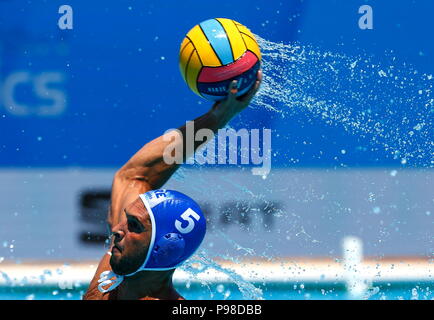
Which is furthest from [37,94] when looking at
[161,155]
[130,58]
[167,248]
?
[167,248]

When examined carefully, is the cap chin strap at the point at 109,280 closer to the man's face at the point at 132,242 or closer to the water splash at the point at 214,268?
the man's face at the point at 132,242

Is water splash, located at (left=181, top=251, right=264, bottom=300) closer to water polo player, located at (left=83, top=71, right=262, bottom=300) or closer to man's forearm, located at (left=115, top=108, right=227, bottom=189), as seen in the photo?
man's forearm, located at (left=115, top=108, right=227, bottom=189)

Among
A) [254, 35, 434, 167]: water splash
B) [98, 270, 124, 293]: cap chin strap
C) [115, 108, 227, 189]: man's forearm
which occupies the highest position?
[254, 35, 434, 167]: water splash

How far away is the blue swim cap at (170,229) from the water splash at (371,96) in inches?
119

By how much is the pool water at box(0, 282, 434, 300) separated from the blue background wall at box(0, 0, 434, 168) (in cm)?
94

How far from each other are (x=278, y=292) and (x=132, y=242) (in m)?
3.15

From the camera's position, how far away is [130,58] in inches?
217

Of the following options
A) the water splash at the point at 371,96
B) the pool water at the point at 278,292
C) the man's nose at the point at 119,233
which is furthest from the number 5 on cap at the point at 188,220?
the water splash at the point at 371,96

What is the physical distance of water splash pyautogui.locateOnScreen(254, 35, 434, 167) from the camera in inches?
207

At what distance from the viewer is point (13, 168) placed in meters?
5.64

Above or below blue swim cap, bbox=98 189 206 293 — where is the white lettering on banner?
above

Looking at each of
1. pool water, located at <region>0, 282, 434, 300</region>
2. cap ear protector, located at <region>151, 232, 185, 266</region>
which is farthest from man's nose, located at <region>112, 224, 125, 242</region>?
pool water, located at <region>0, 282, 434, 300</region>

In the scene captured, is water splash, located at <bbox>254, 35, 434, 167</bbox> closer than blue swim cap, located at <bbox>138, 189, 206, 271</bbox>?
No

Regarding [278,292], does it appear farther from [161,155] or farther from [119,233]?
[119,233]
